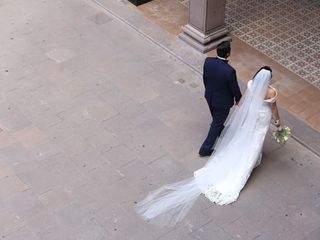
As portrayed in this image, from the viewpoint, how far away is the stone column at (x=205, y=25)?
8.92 meters

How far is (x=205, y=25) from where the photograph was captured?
9.01 m

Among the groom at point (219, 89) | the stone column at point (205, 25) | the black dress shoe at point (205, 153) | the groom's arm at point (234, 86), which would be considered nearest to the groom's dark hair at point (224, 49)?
the groom at point (219, 89)

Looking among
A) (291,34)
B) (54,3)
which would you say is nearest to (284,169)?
(291,34)

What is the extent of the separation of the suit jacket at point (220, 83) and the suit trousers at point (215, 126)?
113mm

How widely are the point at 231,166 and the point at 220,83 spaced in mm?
1054

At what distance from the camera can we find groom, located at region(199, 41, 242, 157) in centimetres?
654

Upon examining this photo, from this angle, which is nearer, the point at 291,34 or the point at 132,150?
the point at 132,150

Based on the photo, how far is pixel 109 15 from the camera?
10062mm

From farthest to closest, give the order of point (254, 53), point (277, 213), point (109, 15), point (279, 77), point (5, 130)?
point (109, 15) < point (254, 53) < point (279, 77) < point (5, 130) < point (277, 213)

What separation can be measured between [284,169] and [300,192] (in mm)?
414

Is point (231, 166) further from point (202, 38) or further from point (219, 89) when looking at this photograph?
point (202, 38)

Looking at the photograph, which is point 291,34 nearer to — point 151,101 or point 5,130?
point 151,101

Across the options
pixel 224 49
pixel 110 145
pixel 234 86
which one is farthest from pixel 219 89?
pixel 110 145

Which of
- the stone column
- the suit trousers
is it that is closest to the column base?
the stone column
